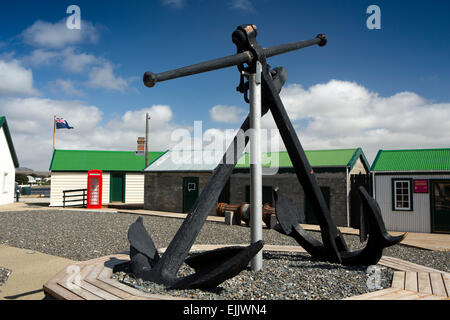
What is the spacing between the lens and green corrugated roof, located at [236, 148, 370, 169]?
12.4m

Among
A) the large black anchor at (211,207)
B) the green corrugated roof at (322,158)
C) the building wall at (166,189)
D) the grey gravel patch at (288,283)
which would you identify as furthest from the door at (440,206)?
the building wall at (166,189)

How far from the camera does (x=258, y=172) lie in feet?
15.0

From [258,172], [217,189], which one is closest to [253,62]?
[258,172]

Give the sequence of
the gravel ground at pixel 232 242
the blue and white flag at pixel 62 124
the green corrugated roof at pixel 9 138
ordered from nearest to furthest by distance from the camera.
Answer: the gravel ground at pixel 232 242 < the green corrugated roof at pixel 9 138 < the blue and white flag at pixel 62 124

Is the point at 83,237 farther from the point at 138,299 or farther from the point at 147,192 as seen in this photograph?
the point at 147,192

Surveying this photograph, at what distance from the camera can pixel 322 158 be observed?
13305 mm

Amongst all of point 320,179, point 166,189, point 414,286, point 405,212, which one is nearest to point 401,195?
point 405,212

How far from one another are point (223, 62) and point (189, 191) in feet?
41.7

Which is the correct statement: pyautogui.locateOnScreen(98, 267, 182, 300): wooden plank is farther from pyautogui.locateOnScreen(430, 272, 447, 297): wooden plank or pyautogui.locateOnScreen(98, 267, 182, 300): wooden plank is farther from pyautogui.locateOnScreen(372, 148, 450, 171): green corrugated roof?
pyautogui.locateOnScreen(372, 148, 450, 171): green corrugated roof

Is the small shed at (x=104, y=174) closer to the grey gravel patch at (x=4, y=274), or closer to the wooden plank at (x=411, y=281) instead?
the grey gravel patch at (x=4, y=274)

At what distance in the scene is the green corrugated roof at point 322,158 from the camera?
12.4 meters

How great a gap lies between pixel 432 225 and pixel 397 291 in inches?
358

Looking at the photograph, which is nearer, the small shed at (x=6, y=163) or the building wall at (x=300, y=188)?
the building wall at (x=300, y=188)
